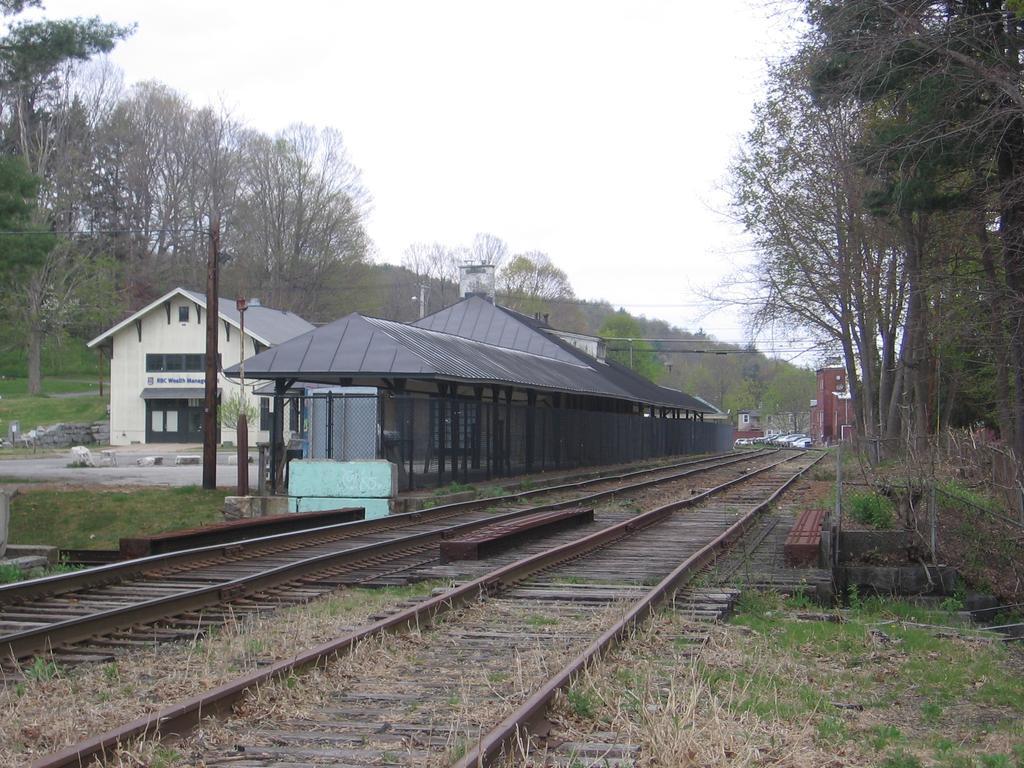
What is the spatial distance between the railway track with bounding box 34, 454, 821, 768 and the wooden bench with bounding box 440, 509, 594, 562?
908 millimetres

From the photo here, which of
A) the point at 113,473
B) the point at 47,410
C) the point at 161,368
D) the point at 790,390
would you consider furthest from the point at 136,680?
the point at 790,390

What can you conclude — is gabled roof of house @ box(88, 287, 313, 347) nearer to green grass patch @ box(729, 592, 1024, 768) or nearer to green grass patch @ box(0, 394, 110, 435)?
green grass patch @ box(0, 394, 110, 435)

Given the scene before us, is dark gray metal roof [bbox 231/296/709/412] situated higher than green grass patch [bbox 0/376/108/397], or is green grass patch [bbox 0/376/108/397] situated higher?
green grass patch [bbox 0/376/108/397]

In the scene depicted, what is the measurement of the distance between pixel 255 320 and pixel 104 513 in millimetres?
31865

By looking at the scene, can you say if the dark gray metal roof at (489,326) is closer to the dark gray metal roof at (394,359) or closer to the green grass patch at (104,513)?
the dark gray metal roof at (394,359)

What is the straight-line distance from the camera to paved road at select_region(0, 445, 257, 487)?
28.2 meters

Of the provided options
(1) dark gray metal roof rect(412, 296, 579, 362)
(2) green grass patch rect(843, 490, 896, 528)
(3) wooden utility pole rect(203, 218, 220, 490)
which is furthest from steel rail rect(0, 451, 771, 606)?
(1) dark gray metal roof rect(412, 296, 579, 362)

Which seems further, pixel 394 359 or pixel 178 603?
pixel 394 359

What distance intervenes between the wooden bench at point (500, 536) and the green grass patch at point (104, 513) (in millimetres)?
8582

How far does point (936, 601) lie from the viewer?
11250 mm

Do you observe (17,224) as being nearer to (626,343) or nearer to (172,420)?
(172,420)

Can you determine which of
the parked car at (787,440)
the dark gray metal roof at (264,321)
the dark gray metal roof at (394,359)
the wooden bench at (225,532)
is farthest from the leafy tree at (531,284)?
the wooden bench at (225,532)

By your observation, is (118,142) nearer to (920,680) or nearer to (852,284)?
(852,284)

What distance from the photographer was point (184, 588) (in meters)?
10.2
